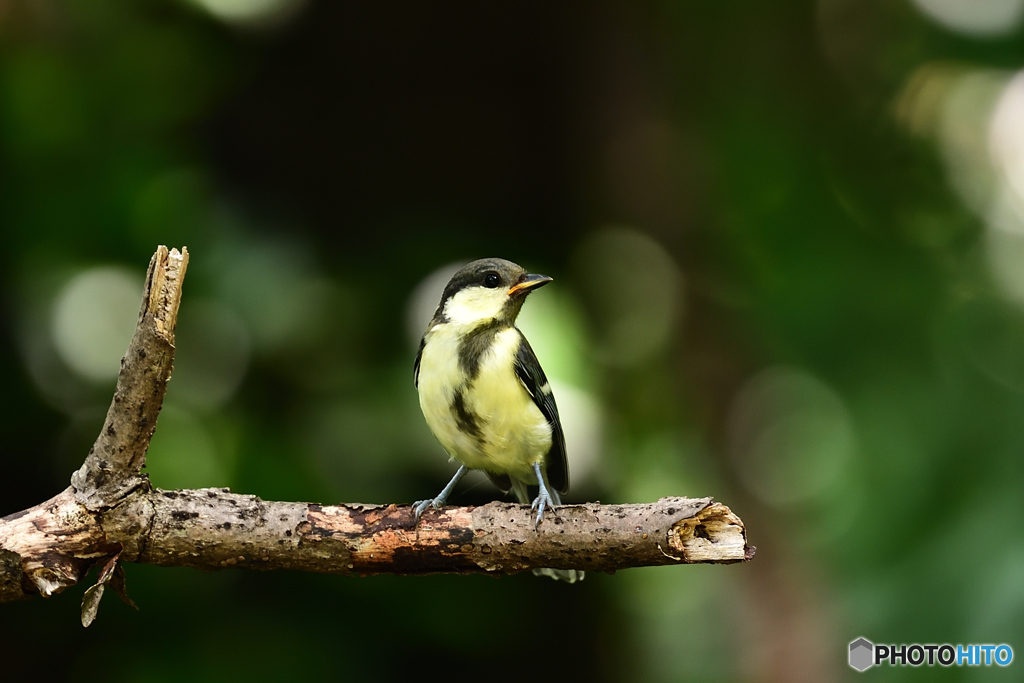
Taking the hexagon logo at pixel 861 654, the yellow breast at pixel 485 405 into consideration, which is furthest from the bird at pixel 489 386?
the hexagon logo at pixel 861 654

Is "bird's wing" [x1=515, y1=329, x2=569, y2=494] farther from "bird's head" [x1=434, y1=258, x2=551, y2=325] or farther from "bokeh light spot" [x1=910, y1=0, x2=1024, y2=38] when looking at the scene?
"bokeh light spot" [x1=910, y1=0, x2=1024, y2=38]

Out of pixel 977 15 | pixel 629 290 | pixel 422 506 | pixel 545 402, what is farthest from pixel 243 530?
pixel 977 15

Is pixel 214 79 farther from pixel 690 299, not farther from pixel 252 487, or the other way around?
pixel 690 299

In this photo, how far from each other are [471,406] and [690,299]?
2.77 meters

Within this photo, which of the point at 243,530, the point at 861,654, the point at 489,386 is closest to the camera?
the point at 243,530

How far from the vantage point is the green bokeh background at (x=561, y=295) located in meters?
4.55

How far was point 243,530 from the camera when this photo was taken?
2.49m

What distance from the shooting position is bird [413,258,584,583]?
120 inches

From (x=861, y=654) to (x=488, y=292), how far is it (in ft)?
9.23

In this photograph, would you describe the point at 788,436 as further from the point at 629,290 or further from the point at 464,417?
the point at 464,417

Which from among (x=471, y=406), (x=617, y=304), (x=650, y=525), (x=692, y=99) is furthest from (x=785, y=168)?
(x=650, y=525)

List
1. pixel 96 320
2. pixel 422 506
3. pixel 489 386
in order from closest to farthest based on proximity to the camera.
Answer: pixel 422 506 → pixel 489 386 → pixel 96 320

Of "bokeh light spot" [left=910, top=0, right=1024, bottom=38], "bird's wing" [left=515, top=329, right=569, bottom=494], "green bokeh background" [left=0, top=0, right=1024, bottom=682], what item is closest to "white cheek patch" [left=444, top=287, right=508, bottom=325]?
"bird's wing" [left=515, top=329, right=569, bottom=494]

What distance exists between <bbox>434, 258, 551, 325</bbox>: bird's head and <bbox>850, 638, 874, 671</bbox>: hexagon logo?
2.65 m
